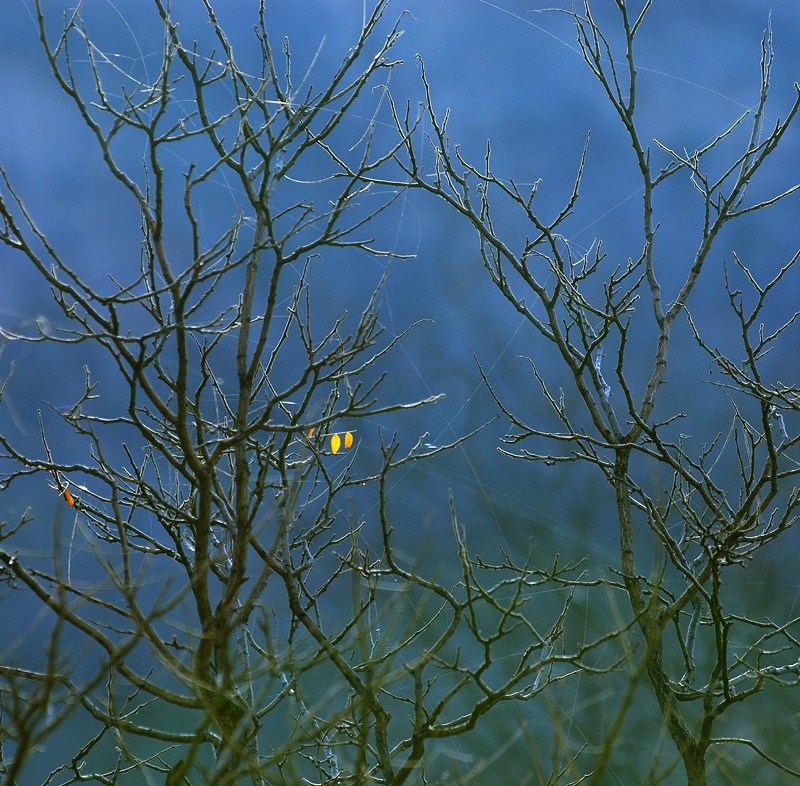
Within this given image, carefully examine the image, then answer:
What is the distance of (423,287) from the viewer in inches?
188

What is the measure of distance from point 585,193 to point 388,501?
203cm

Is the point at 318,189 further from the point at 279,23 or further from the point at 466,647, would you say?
the point at 466,647

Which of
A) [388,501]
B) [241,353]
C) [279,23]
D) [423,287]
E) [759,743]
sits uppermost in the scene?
[279,23]

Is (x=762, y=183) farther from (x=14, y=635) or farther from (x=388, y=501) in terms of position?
(x=14, y=635)

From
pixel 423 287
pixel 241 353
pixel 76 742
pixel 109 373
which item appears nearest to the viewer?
pixel 241 353

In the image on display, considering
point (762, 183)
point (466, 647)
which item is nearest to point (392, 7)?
point (762, 183)

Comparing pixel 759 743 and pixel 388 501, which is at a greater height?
pixel 388 501

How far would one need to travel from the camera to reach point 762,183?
486 cm

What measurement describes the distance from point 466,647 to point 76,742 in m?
1.98

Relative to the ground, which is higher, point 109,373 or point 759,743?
point 109,373

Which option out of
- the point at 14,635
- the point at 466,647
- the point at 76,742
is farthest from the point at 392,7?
the point at 76,742

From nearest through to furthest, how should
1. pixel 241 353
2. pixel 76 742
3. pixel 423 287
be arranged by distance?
pixel 241 353 → pixel 76 742 → pixel 423 287

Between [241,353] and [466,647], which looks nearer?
[241,353]

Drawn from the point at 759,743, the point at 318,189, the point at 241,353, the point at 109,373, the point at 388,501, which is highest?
the point at 318,189
